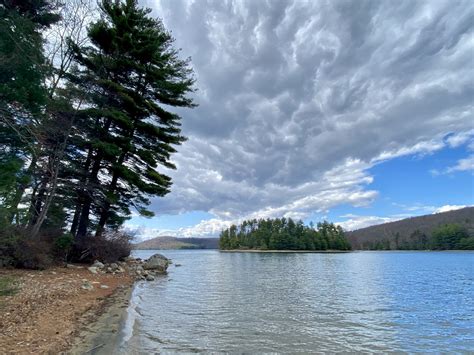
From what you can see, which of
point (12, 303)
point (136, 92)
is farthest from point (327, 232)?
point (12, 303)

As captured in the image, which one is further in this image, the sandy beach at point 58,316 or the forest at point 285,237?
the forest at point 285,237

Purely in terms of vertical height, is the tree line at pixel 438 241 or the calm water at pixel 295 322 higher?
the tree line at pixel 438 241

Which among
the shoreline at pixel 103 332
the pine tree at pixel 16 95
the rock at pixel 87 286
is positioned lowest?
the shoreline at pixel 103 332

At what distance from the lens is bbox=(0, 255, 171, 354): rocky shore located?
6422 mm

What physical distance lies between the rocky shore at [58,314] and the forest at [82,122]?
8.37ft

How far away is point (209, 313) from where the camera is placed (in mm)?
12164

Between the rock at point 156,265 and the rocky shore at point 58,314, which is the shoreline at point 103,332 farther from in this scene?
the rock at point 156,265

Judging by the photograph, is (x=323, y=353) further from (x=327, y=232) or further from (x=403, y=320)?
(x=327, y=232)

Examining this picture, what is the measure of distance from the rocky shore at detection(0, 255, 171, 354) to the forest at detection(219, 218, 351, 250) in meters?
137

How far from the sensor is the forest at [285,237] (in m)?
146

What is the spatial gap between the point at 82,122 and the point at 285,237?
134867 mm

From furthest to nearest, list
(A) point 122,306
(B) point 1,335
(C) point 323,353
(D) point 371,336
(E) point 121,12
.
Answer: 1. (E) point 121,12
2. (A) point 122,306
3. (D) point 371,336
4. (C) point 323,353
5. (B) point 1,335

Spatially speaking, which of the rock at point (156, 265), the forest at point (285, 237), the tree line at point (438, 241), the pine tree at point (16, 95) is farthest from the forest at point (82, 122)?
the tree line at point (438, 241)

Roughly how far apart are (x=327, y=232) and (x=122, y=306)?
156132 millimetres
